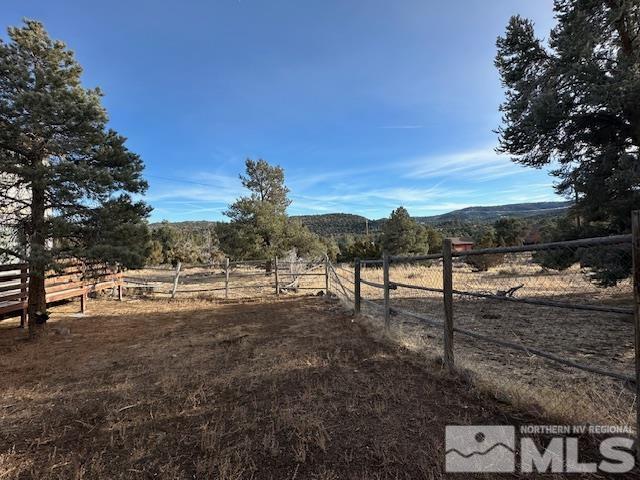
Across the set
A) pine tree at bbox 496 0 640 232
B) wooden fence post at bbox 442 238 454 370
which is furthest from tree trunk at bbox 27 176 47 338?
pine tree at bbox 496 0 640 232

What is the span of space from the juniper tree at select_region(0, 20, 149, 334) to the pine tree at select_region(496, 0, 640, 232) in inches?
373

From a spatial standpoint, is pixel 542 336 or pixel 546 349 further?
pixel 542 336

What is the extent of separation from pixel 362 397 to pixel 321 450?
1058 mm

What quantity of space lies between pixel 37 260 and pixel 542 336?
9350 mm

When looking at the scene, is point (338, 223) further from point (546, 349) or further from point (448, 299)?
point (448, 299)

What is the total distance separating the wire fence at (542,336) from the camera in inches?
117

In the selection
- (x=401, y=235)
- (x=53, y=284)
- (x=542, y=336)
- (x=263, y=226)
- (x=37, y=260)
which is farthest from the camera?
(x=401, y=235)

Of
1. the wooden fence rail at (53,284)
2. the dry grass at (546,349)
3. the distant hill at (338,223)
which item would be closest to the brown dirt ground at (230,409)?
the dry grass at (546,349)

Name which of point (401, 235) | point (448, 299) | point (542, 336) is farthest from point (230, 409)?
point (401, 235)

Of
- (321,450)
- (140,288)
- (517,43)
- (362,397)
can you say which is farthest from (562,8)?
(140,288)

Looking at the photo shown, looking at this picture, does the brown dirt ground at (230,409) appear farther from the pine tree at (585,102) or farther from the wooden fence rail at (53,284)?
the pine tree at (585,102)

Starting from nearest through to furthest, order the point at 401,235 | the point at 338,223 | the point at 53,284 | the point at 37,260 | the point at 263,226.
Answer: the point at 37,260, the point at 53,284, the point at 263,226, the point at 401,235, the point at 338,223

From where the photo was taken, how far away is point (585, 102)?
7.70 metres

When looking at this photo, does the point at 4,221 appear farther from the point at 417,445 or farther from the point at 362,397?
the point at 417,445
